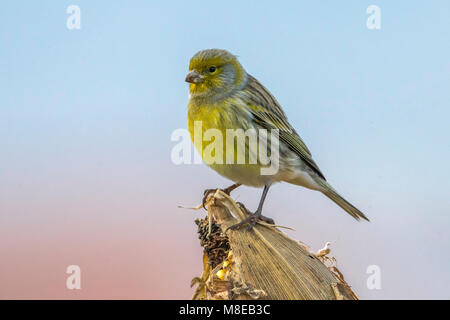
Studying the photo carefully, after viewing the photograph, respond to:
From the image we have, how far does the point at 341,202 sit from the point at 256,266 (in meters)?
1.38

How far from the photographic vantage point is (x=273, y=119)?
136 inches

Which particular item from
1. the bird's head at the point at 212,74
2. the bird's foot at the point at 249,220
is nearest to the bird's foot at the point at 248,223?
the bird's foot at the point at 249,220

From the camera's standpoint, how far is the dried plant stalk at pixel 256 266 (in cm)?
232

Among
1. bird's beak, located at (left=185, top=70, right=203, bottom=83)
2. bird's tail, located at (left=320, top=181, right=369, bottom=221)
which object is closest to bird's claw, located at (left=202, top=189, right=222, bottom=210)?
bird's beak, located at (left=185, top=70, right=203, bottom=83)

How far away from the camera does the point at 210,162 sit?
10.7ft

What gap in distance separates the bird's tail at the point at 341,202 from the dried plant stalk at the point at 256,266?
41.6 inches

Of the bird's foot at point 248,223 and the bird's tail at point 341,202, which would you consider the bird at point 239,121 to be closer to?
the bird's tail at point 341,202

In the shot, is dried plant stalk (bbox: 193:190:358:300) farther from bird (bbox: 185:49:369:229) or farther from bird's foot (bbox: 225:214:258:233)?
bird (bbox: 185:49:369:229)

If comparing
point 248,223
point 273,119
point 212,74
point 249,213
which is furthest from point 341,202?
point 212,74

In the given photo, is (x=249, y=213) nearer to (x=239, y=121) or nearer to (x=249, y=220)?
(x=249, y=220)

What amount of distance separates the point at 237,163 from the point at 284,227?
2.26 ft

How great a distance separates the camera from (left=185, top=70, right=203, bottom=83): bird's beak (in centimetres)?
329

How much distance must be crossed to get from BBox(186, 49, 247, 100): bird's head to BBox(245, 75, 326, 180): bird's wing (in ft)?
0.55
